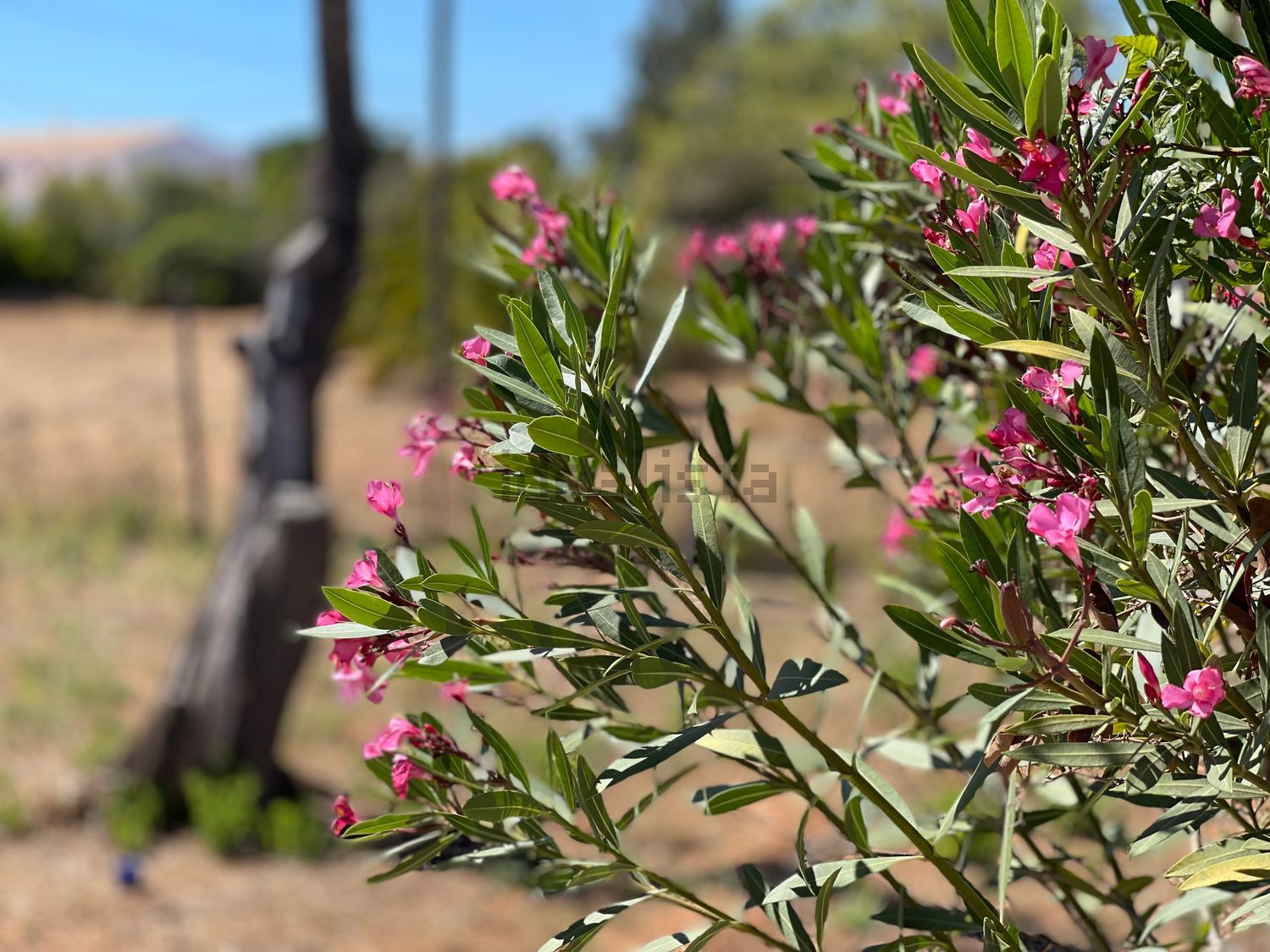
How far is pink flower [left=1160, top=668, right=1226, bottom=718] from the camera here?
0.72 m

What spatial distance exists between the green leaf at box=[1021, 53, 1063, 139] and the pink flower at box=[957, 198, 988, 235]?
12 cm

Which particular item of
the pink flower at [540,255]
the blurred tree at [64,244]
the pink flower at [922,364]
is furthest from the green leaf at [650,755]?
the blurred tree at [64,244]

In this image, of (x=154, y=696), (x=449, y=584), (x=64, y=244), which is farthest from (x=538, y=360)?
(x=64, y=244)

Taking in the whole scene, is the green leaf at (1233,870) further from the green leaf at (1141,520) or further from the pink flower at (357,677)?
the pink flower at (357,677)

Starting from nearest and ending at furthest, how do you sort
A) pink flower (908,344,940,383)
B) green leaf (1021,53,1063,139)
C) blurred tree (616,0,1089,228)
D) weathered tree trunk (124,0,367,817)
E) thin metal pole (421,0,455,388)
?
green leaf (1021,53,1063,139), pink flower (908,344,940,383), weathered tree trunk (124,0,367,817), thin metal pole (421,0,455,388), blurred tree (616,0,1089,228)

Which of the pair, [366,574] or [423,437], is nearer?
[366,574]

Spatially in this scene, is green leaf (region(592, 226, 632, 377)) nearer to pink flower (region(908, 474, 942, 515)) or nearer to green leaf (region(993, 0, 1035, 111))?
green leaf (region(993, 0, 1035, 111))

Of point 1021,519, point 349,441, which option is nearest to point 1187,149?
point 1021,519

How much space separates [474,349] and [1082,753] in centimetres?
53

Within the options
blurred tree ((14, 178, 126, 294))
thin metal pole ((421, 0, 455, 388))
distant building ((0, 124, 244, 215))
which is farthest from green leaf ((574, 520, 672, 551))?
distant building ((0, 124, 244, 215))

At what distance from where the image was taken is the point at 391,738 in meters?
1.01

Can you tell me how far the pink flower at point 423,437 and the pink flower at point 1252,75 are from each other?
2.25 feet

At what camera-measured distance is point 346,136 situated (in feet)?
16.3

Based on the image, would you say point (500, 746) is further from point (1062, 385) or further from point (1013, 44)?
point (1013, 44)
